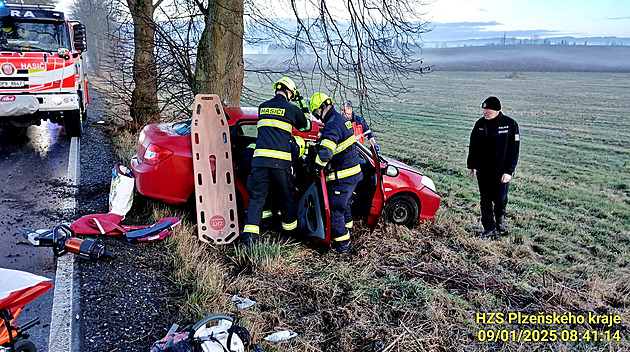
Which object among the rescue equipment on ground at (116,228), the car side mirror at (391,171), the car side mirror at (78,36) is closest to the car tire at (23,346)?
the rescue equipment on ground at (116,228)

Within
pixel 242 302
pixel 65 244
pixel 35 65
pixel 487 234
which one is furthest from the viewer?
pixel 35 65

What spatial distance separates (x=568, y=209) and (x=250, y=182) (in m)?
6.37

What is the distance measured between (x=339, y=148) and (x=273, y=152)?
72 centimetres

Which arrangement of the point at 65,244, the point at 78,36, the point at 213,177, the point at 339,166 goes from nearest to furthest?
the point at 65,244, the point at 339,166, the point at 213,177, the point at 78,36

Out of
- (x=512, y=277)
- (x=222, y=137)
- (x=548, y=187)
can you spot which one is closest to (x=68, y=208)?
(x=222, y=137)

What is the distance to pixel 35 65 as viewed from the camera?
880 cm

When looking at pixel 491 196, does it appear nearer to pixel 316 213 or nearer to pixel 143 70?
pixel 316 213

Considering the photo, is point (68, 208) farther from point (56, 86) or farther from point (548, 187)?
point (548, 187)

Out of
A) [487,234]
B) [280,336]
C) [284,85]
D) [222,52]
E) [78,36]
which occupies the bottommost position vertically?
[487,234]

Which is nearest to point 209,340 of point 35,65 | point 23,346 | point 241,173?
point 23,346

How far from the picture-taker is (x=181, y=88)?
9.23 m

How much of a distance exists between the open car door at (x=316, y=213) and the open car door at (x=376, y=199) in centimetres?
62

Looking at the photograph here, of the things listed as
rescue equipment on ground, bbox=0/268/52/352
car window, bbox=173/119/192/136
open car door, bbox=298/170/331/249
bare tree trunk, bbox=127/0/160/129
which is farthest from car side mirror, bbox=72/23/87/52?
rescue equipment on ground, bbox=0/268/52/352

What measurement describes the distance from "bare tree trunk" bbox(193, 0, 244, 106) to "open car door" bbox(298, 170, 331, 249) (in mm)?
3313
